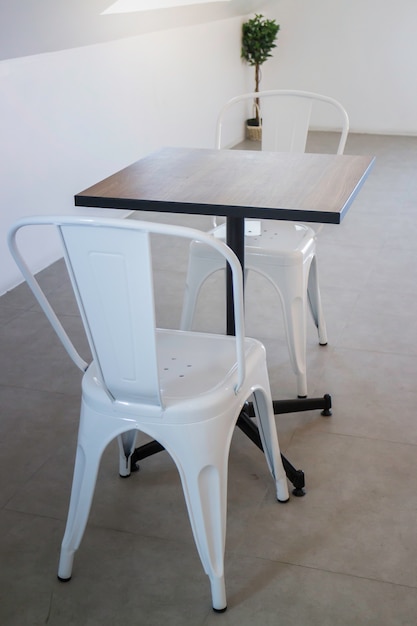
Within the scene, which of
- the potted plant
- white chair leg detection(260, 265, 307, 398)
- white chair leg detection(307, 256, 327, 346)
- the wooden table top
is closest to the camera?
the wooden table top

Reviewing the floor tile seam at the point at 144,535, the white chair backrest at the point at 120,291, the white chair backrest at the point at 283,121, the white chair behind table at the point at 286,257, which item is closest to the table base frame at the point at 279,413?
the white chair behind table at the point at 286,257

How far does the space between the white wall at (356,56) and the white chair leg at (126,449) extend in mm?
5367

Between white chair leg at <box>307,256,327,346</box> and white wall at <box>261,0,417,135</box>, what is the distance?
439 cm

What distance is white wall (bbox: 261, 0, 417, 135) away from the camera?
656 cm

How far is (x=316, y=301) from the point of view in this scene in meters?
2.88

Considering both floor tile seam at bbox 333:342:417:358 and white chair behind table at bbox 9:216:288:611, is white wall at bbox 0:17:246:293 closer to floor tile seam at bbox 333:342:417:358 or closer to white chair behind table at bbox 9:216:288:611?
floor tile seam at bbox 333:342:417:358

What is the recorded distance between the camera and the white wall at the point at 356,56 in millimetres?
6562

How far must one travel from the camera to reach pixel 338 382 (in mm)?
2709

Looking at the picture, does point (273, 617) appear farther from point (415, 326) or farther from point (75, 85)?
point (75, 85)

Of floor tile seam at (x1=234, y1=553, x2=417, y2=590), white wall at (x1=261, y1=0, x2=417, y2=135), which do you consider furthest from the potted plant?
floor tile seam at (x1=234, y1=553, x2=417, y2=590)

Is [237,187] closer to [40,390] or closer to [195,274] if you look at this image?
[195,274]

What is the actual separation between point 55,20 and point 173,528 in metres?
2.51

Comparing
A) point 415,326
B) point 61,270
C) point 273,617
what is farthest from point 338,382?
point 61,270

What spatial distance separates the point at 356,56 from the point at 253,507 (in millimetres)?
5533
